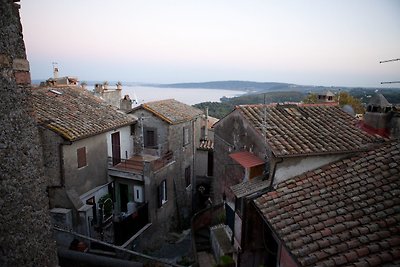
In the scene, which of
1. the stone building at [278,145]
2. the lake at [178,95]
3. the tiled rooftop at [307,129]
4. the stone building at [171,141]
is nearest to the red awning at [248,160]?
the stone building at [278,145]

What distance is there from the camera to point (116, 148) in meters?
15.2

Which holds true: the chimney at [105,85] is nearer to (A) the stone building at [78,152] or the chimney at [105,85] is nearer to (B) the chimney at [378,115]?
(A) the stone building at [78,152]

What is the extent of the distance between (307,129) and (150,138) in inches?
436

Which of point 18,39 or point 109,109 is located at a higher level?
point 18,39

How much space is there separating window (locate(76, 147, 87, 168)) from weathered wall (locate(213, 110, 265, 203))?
6.70 m

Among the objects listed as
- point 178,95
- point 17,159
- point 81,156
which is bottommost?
point 81,156

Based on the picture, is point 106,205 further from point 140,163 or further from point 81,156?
point 140,163

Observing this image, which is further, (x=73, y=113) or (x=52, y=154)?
(x=73, y=113)

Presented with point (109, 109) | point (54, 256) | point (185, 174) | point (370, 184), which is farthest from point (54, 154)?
point (370, 184)

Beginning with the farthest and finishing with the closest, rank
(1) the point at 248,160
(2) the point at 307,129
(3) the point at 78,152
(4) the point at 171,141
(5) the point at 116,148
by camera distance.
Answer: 1. (4) the point at 171,141
2. (5) the point at 116,148
3. (3) the point at 78,152
4. (2) the point at 307,129
5. (1) the point at 248,160

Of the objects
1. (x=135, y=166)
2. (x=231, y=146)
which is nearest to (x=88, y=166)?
(x=135, y=166)

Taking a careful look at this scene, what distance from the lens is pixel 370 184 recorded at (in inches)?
240

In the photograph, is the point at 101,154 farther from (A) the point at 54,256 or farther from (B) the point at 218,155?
→ (A) the point at 54,256

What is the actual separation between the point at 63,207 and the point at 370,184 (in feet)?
38.3
